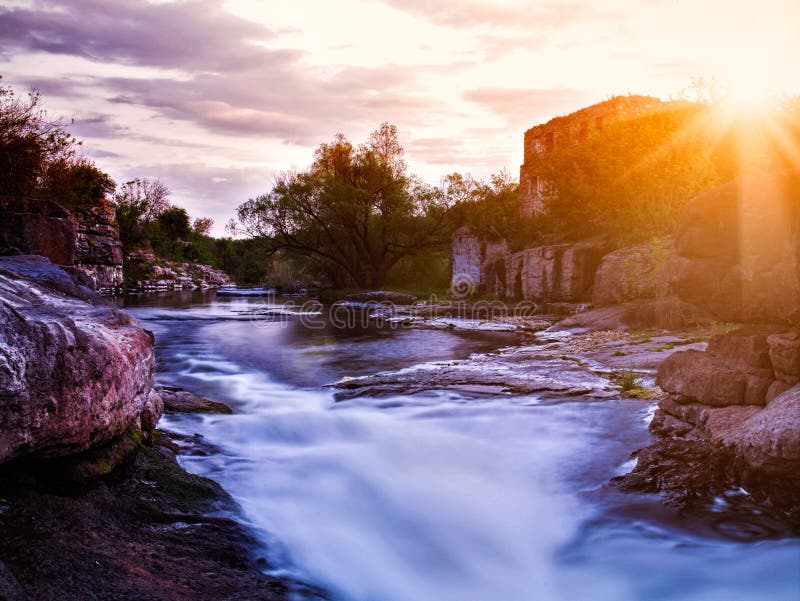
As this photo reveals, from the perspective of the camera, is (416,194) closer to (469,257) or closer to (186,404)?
(469,257)

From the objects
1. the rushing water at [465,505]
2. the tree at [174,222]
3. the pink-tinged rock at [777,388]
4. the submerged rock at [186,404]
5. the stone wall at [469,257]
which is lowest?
the rushing water at [465,505]

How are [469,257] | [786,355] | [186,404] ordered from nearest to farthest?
[786,355]
[186,404]
[469,257]

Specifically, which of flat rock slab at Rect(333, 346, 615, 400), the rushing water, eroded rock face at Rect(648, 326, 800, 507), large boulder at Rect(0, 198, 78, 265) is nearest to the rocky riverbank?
the rushing water

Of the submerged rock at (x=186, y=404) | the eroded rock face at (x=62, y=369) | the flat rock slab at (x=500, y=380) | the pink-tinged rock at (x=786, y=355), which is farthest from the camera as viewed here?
the flat rock slab at (x=500, y=380)

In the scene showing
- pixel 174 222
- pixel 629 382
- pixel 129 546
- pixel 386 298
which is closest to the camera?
pixel 129 546

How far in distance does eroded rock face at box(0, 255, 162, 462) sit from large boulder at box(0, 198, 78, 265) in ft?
8.54

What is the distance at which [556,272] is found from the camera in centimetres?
2172

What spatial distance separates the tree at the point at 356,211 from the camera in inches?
1468

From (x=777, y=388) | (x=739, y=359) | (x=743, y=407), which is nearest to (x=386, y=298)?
(x=739, y=359)

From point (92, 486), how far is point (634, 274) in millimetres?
15580

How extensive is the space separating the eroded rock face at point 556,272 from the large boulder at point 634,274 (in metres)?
2.01

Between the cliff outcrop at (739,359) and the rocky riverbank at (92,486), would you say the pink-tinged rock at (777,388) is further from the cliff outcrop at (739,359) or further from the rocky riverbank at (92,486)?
the rocky riverbank at (92,486)

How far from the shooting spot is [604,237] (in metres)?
22.0

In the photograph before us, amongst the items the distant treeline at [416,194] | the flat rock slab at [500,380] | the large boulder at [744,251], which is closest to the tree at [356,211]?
the distant treeline at [416,194]
